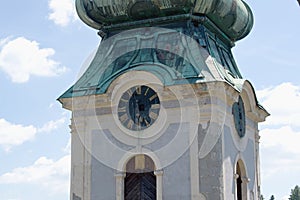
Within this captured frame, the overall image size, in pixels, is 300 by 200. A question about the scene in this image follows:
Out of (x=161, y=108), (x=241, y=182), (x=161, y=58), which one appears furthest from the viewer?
(x=241, y=182)

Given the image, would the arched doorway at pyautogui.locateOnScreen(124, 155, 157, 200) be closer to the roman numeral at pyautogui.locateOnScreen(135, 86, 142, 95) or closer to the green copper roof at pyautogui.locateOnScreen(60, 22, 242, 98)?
the roman numeral at pyautogui.locateOnScreen(135, 86, 142, 95)

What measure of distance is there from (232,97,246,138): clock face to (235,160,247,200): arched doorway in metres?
0.71

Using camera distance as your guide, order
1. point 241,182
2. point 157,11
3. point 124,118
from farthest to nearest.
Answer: point 241,182 < point 157,11 < point 124,118

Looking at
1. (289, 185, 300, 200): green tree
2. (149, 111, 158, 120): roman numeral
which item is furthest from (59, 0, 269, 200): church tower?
(289, 185, 300, 200): green tree

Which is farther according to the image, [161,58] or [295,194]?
[295,194]

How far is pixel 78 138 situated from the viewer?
15406 millimetres

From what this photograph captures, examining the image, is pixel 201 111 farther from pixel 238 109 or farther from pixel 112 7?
pixel 112 7

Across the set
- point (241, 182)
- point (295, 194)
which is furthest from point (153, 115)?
point (295, 194)

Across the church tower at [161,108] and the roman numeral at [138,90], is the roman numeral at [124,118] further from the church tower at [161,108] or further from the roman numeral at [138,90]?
the roman numeral at [138,90]

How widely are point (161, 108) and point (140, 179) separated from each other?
1.58 m

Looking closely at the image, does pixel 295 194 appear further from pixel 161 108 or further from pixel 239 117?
pixel 161 108

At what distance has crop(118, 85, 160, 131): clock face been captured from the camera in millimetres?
14812

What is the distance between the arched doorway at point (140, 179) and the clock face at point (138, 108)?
2.32 ft

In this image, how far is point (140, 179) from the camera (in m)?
14.9
